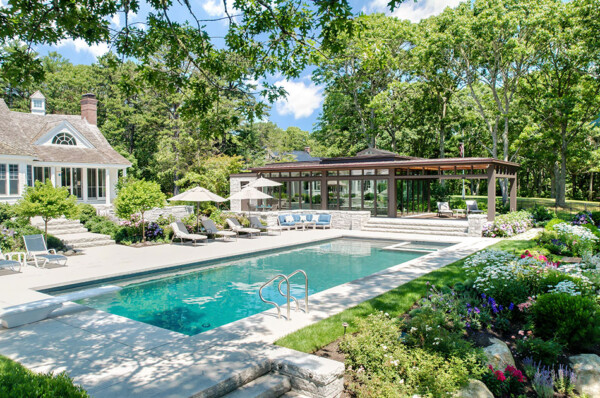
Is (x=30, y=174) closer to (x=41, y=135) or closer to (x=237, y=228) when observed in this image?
(x=41, y=135)

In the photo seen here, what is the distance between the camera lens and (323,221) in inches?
866

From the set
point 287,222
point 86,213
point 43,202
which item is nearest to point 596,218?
point 287,222

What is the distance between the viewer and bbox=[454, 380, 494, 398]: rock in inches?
169

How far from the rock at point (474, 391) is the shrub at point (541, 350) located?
1004mm

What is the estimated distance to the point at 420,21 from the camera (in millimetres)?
31094

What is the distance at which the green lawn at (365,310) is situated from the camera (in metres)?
5.74

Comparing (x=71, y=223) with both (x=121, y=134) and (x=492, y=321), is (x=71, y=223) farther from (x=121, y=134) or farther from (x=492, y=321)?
(x=121, y=134)

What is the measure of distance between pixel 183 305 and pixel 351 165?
15317 millimetres

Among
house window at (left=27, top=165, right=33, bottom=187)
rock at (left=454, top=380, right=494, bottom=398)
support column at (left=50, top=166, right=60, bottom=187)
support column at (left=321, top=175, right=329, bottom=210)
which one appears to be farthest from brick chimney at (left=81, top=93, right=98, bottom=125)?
rock at (left=454, top=380, right=494, bottom=398)

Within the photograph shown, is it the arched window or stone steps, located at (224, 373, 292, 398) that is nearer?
stone steps, located at (224, 373, 292, 398)

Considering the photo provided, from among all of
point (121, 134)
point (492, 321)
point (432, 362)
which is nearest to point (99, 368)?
point (432, 362)

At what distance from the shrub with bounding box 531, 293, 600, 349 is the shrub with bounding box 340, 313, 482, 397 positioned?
1415mm

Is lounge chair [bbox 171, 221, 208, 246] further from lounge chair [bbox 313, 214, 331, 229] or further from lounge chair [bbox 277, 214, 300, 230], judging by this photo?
lounge chair [bbox 313, 214, 331, 229]

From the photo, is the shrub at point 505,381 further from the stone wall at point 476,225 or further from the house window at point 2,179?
the house window at point 2,179
